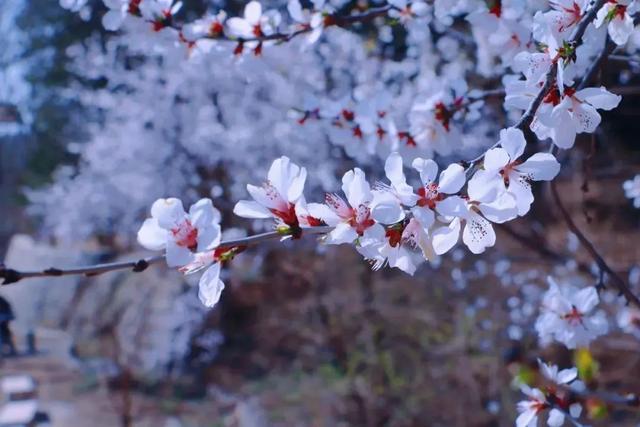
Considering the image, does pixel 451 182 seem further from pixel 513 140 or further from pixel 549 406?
pixel 549 406

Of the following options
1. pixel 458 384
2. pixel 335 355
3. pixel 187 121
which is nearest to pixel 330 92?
pixel 187 121

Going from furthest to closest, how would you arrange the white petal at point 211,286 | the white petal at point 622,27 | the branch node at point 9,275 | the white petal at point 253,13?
the white petal at point 253,13 < the white petal at point 622,27 < the white petal at point 211,286 < the branch node at point 9,275

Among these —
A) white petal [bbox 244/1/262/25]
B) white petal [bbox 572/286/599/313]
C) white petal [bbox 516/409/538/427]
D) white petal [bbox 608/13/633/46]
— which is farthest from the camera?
white petal [bbox 244/1/262/25]

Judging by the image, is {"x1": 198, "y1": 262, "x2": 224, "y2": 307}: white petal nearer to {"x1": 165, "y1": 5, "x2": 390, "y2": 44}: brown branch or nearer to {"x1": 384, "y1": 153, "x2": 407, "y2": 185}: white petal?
{"x1": 384, "y1": 153, "x2": 407, "y2": 185}: white petal

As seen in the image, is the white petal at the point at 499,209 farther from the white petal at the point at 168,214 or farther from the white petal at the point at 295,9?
the white petal at the point at 295,9

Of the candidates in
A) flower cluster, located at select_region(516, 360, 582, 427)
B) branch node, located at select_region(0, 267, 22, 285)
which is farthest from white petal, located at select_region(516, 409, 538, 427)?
branch node, located at select_region(0, 267, 22, 285)

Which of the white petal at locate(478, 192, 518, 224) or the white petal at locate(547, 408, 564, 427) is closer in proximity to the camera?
the white petal at locate(478, 192, 518, 224)

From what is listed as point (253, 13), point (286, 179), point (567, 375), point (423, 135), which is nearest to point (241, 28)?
point (253, 13)

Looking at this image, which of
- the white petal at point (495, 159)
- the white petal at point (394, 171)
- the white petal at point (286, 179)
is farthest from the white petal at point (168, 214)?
the white petal at point (495, 159)
